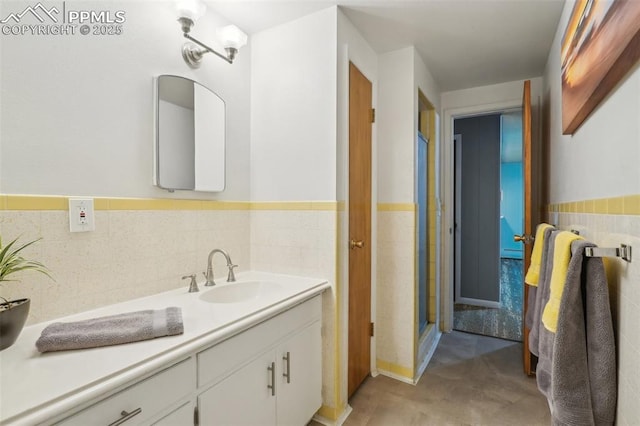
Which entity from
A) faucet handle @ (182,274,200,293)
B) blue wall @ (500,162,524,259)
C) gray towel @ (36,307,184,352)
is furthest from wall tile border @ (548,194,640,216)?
blue wall @ (500,162,524,259)

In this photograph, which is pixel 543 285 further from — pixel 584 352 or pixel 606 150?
pixel 606 150

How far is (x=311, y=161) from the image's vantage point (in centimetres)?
182

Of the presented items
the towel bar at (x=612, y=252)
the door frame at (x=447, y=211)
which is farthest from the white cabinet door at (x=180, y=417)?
the door frame at (x=447, y=211)

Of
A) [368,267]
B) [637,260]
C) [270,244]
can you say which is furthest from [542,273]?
[270,244]

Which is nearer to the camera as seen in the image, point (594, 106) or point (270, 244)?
point (594, 106)

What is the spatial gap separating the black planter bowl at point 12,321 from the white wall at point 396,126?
2066 millimetres

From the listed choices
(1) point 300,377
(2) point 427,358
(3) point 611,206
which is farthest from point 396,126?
(2) point 427,358

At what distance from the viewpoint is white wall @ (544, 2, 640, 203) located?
777 mm

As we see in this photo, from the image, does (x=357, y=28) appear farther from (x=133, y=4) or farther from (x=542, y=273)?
(x=542, y=273)

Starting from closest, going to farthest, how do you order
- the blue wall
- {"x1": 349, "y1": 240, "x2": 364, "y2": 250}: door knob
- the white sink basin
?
the white sink basin < {"x1": 349, "y1": 240, "x2": 364, "y2": 250}: door knob < the blue wall

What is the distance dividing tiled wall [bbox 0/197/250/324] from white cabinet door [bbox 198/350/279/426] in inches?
23.7

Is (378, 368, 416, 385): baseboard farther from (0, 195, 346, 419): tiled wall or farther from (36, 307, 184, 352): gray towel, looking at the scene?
(36, 307, 184, 352): gray towel

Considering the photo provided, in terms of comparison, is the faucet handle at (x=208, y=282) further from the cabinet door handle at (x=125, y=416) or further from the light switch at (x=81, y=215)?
the cabinet door handle at (x=125, y=416)

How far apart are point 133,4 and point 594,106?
193 centimetres
